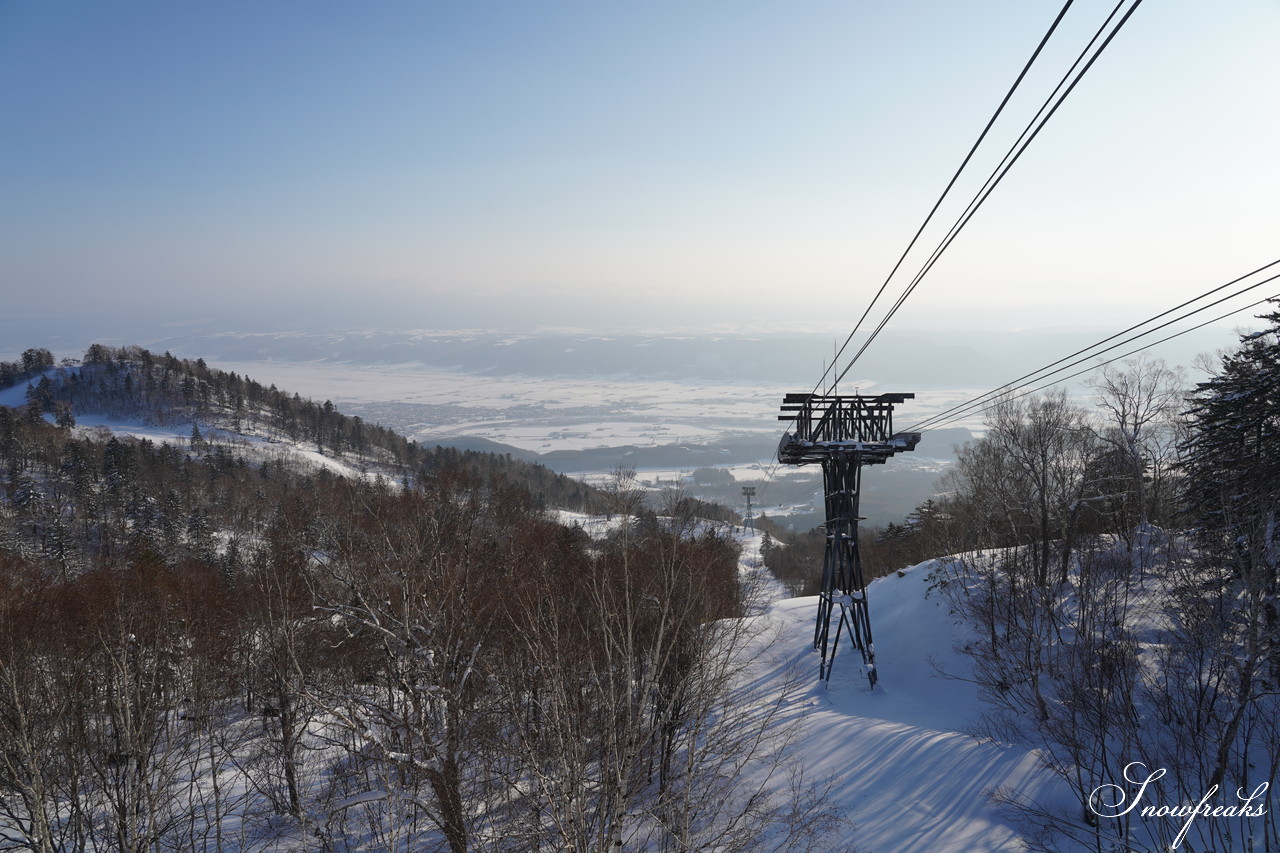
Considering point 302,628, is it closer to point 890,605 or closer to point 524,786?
point 524,786

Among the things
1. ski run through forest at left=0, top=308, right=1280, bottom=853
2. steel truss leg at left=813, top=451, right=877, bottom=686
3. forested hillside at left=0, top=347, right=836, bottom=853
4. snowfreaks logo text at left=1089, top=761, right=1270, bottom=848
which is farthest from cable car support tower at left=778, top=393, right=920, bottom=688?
snowfreaks logo text at left=1089, top=761, right=1270, bottom=848

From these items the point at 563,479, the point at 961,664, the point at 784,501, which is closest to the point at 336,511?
the point at 961,664

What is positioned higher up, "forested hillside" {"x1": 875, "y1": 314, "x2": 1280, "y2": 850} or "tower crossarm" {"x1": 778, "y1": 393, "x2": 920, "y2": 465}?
"tower crossarm" {"x1": 778, "y1": 393, "x2": 920, "y2": 465}

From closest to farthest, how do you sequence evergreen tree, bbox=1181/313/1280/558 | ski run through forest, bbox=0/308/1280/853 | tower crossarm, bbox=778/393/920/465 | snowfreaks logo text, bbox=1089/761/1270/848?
snowfreaks logo text, bbox=1089/761/1270/848, ski run through forest, bbox=0/308/1280/853, evergreen tree, bbox=1181/313/1280/558, tower crossarm, bbox=778/393/920/465

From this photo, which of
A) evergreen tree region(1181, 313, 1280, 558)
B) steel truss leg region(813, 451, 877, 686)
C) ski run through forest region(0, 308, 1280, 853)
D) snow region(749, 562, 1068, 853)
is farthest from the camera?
steel truss leg region(813, 451, 877, 686)

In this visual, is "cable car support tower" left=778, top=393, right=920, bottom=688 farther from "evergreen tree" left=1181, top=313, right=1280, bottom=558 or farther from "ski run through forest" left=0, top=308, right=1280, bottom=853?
"evergreen tree" left=1181, top=313, right=1280, bottom=558

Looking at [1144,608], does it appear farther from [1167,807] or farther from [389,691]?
[389,691]

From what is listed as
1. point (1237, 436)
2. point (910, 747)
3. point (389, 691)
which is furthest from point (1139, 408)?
point (389, 691)
